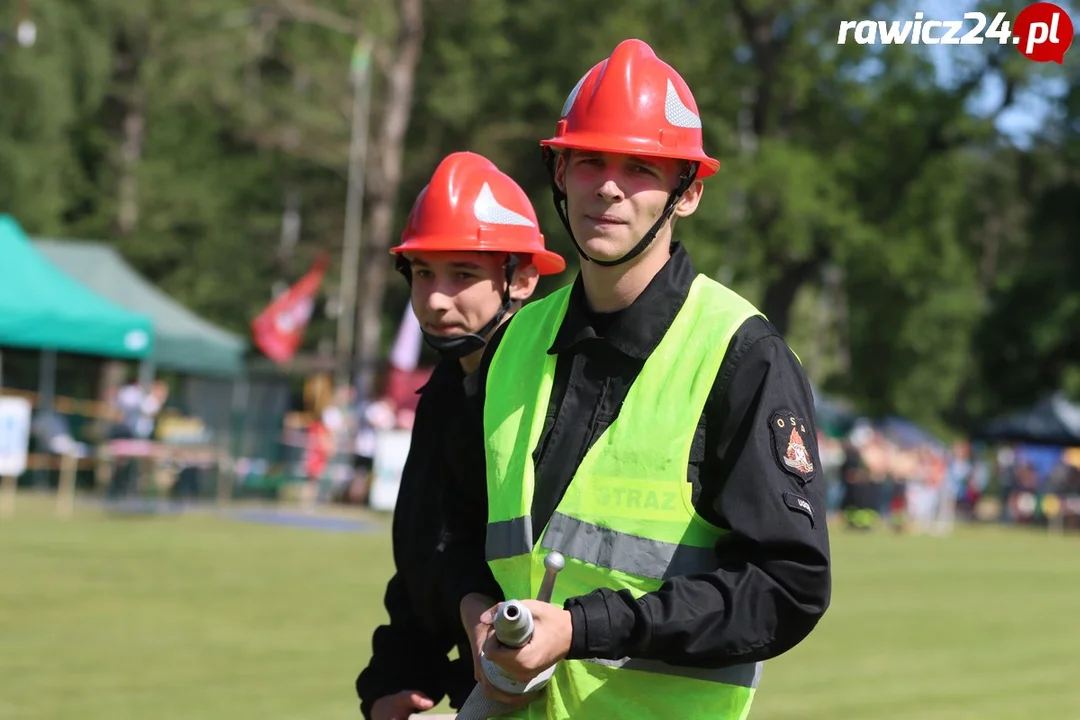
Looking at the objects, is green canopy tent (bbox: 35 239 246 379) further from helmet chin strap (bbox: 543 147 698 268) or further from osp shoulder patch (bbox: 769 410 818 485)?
osp shoulder patch (bbox: 769 410 818 485)

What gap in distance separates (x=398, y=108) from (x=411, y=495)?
1507 inches

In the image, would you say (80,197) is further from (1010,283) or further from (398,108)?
(1010,283)

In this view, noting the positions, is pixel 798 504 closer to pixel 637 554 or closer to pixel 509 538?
pixel 637 554

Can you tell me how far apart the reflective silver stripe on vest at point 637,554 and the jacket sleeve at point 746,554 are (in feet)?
0.17

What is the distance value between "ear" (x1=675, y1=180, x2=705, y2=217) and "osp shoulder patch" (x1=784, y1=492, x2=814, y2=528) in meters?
0.66

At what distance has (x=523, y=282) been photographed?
190 inches

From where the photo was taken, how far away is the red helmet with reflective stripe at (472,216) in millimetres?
4656

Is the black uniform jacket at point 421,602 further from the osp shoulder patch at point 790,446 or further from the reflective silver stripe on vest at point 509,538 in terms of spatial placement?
the osp shoulder patch at point 790,446

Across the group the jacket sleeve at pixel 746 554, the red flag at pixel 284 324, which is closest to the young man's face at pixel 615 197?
the jacket sleeve at pixel 746 554

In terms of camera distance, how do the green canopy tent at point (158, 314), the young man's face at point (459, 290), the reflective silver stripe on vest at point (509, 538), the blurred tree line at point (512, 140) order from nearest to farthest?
the reflective silver stripe on vest at point (509, 538), the young man's face at point (459, 290), the green canopy tent at point (158, 314), the blurred tree line at point (512, 140)

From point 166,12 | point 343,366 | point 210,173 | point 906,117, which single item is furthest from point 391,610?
point 210,173

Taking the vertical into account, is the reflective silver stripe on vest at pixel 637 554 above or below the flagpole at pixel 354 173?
below

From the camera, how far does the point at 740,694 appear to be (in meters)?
3.26

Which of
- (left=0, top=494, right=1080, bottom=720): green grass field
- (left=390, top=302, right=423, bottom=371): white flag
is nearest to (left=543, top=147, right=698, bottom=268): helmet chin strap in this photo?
(left=0, top=494, right=1080, bottom=720): green grass field
